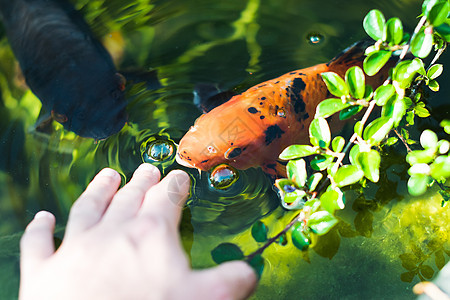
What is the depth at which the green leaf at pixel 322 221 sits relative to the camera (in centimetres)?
125

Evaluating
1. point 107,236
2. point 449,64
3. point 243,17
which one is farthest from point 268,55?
point 107,236

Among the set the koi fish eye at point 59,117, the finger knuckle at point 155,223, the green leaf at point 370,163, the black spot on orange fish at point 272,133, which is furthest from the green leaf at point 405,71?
the koi fish eye at point 59,117

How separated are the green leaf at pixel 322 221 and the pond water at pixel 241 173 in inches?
19.8

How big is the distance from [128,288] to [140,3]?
2.08 meters

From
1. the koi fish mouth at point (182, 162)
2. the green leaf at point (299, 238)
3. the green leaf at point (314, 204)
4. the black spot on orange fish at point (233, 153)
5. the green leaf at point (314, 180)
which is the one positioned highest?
the green leaf at point (314, 180)

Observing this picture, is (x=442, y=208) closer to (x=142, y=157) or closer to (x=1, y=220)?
(x=142, y=157)

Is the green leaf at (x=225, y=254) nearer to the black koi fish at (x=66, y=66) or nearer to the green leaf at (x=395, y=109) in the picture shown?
the green leaf at (x=395, y=109)

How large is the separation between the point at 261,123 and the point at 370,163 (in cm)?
77

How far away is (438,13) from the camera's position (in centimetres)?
109

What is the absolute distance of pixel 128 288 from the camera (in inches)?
41.3

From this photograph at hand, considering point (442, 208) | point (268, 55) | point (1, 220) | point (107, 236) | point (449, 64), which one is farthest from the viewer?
point (268, 55)

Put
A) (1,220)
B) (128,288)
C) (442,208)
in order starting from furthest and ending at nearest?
1. (1,220)
2. (442,208)
3. (128,288)

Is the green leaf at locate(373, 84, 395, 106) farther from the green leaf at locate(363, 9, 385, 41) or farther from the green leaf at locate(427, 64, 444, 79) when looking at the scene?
the green leaf at locate(427, 64, 444, 79)

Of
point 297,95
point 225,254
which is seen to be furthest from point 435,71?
point 225,254
